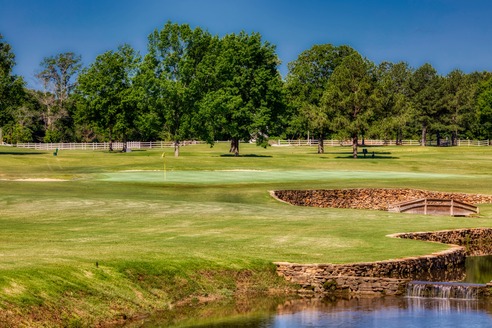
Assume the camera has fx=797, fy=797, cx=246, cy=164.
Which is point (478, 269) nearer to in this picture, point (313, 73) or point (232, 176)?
point (232, 176)

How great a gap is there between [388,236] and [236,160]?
67881mm

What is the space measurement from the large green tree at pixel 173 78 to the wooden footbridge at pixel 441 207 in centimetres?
6593

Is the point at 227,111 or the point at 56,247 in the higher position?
the point at 227,111

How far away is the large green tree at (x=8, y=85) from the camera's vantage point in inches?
4747

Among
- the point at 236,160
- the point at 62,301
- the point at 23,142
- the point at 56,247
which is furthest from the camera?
the point at 23,142

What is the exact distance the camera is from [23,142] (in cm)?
18112

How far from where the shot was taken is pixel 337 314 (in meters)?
25.3

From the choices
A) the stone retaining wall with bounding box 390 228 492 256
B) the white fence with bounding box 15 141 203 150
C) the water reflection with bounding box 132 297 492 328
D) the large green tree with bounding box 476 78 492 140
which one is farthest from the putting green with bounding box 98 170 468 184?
the large green tree with bounding box 476 78 492 140

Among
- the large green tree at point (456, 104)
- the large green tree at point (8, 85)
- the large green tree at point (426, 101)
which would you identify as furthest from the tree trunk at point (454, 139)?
the large green tree at point (8, 85)

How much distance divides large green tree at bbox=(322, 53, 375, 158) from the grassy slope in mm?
41486

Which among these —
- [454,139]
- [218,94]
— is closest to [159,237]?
[218,94]

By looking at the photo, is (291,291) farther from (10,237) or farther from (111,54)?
(111,54)

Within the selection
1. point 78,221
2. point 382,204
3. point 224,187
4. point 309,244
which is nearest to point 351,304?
point 309,244

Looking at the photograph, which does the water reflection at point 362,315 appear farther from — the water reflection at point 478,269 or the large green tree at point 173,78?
the large green tree at point 173,78
